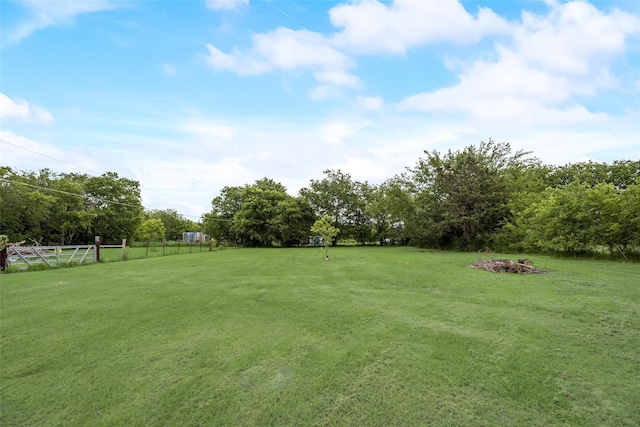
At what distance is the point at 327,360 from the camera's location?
2.66 metres

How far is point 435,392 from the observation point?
211cm

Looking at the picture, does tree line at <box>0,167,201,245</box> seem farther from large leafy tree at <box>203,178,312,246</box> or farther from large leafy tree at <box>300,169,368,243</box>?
large leafy tree at <box>300,169,368,243</box>

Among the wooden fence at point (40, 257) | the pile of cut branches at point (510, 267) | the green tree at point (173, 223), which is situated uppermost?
the green tree at point (173, 223)

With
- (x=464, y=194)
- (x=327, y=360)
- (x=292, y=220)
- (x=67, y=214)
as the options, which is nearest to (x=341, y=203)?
(x=292, y=220)

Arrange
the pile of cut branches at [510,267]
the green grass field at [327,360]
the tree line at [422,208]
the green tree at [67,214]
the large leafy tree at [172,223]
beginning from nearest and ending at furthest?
1. the green grass field at [327,360]
2. the pile of cut branches at [510,267]
3. the tree line at [422,208]
4. the green tree at [67,214]
5. the large leafy tree at [172,223]

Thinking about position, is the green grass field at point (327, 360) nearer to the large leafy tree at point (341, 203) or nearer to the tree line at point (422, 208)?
the tree line at point (422, 208)

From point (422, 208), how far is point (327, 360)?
62.1 ft

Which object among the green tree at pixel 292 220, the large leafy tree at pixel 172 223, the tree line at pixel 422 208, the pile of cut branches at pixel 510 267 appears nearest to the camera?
the pile of cut branches at pixel 510 267

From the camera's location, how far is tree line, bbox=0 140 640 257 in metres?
10.6

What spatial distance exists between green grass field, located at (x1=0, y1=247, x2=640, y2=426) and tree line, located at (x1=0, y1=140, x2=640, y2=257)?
6.75 metres

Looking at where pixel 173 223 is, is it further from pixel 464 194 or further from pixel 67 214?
pixel 464 194

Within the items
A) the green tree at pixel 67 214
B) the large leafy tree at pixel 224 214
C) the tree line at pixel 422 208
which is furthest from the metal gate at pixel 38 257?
the large leafy tree at pixel 224 214

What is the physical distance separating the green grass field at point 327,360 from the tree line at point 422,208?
675 centimetres

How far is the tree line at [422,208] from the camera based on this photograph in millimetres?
10633
